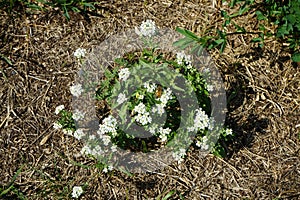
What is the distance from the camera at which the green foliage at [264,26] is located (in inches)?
109

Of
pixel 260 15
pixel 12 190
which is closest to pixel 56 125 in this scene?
pixel 12 190

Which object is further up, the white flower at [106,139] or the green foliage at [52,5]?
the green foliage at [52,5]

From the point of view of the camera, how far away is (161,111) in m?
2.64

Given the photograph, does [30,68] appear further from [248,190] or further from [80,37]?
[248,190]

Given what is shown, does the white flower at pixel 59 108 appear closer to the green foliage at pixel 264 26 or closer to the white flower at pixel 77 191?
the white flower at pixel 77 191

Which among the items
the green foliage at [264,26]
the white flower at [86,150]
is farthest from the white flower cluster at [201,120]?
the white flower at [86,150]

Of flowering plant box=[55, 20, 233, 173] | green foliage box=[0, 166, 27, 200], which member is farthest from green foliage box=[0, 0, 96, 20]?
green foliage box=[0, 166, 27, 200]

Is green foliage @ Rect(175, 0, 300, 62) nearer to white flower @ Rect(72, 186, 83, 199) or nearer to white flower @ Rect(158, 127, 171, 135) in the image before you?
white flower @ Rect(158, 127, 171, 135)

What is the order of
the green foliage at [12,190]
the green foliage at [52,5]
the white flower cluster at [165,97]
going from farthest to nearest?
1. the green foliage at [52,5]
2. the green foliage at [12,190]
3. the white flower cluster at [165,97]

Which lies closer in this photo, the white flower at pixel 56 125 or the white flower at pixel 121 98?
the white flower at pixel 121 98

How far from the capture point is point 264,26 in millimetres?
3182

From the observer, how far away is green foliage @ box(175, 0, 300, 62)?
109 inches

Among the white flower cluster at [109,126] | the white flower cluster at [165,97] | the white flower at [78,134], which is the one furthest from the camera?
the white flower at [78,134]

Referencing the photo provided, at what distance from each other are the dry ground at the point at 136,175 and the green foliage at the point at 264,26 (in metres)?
0.08
